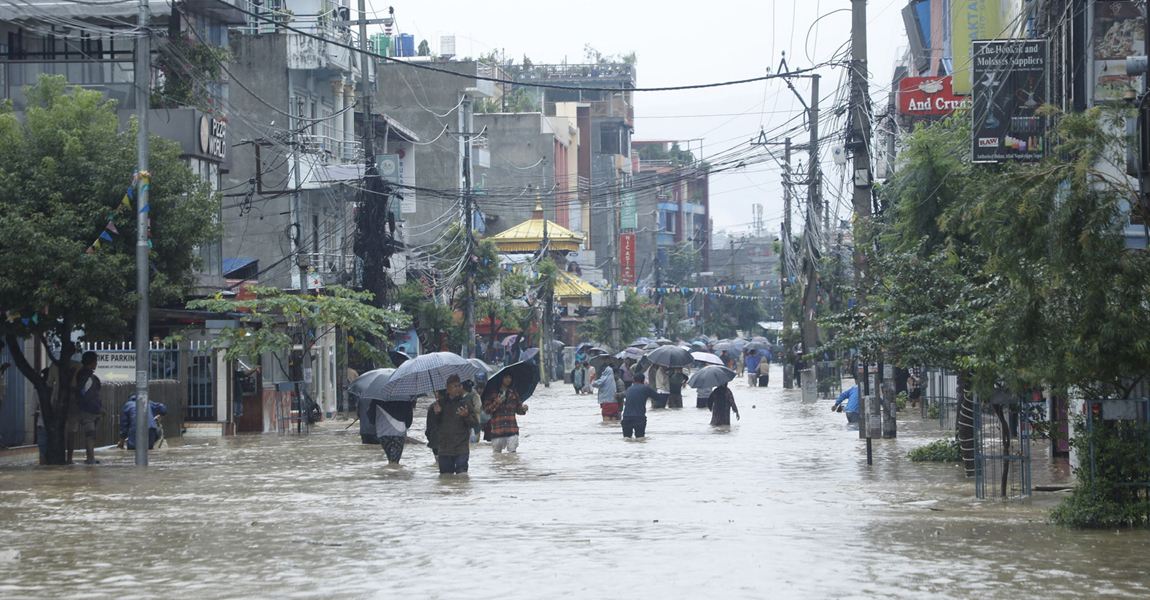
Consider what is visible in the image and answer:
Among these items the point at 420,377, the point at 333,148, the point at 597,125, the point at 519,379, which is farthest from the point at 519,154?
the point at 420,377

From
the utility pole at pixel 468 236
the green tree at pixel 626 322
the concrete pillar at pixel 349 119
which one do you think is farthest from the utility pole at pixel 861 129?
the green tree at pixel 626 322

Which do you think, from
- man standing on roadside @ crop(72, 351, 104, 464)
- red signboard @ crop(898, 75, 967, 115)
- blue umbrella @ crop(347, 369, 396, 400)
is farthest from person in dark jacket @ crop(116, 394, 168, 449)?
red signboard @ crop(898, 75, 967, 115)

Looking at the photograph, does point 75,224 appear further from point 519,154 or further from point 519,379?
point 519,154

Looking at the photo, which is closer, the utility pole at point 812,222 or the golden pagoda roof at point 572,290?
the utility pole at point 812,222

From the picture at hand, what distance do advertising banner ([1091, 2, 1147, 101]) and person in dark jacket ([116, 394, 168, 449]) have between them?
17.4 metres

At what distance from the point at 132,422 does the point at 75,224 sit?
19.3 ft

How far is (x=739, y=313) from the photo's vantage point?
440 feet

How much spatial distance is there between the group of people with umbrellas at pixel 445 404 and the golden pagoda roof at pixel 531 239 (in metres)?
53.5

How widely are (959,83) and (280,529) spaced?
22430 mm

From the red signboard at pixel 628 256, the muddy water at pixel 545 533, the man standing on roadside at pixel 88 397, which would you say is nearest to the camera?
the muddy water at pixel 545 533

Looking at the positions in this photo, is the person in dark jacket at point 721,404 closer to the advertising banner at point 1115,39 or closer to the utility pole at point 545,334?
the advertising banner at point 1115,39

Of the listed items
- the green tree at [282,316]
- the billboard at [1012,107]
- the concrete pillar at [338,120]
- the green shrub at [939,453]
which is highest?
the concrete pillar at [338,120]

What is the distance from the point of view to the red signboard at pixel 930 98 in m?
35.6

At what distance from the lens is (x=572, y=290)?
3046 inches
